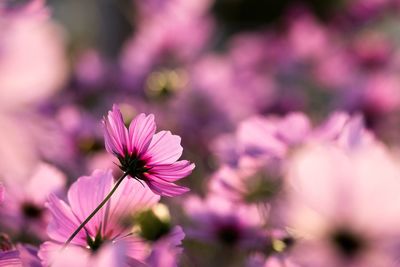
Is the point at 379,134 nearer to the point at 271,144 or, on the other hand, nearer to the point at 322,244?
the point at 271,144

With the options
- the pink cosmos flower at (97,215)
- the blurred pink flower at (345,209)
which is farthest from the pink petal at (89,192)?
the blurred pink flower at (345,209)

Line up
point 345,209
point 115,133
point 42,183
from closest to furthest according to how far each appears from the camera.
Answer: point 345,209 < point 115,133 < point 42,183

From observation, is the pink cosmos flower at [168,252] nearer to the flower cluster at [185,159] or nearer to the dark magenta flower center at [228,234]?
the flower cluster at [185,159]

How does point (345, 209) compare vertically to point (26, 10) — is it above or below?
below

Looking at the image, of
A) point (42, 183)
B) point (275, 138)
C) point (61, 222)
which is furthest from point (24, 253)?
point (275, 138)

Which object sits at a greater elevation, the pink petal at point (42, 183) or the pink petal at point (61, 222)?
the pink petal at point (42, 183)

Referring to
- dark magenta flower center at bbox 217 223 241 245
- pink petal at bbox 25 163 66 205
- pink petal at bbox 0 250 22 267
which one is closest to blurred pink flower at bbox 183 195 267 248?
dark magenta flower center at bbox 217 223 241 245

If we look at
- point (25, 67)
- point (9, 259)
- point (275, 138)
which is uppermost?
point (275, 138)

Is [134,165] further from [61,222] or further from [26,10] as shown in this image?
[26,10]
